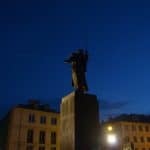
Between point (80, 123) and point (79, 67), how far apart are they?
8.62 ft

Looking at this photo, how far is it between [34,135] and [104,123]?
28537mm

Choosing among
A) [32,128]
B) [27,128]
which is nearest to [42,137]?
[32,128]

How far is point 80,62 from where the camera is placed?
1062 cm

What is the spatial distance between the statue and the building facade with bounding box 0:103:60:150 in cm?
3185

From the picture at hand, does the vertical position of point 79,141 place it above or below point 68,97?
below

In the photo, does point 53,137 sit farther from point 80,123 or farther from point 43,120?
point 80,123

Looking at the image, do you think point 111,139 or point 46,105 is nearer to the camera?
point 111,139

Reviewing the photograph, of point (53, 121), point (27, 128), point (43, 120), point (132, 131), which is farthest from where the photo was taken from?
point (132, 131)

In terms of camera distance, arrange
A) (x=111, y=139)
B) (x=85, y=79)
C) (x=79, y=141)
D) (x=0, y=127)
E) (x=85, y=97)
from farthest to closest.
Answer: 1. (x=0, y=127)
2. (x=111, y=139)
3. (x=85, y=79)
4. (x=85, y=97)
5. (x=79, y=141)

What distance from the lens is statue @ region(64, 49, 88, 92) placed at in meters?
10.3

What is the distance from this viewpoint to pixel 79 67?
34.7 ft

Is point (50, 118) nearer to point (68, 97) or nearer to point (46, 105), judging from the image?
point (46, 105)

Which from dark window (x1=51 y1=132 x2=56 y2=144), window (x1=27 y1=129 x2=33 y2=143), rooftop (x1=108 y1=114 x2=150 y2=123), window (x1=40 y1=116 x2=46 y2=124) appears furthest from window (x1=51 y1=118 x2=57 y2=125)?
rooftop (x1=108 y1=114 x2=150 y2=123)

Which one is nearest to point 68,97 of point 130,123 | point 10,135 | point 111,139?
point 111,139
